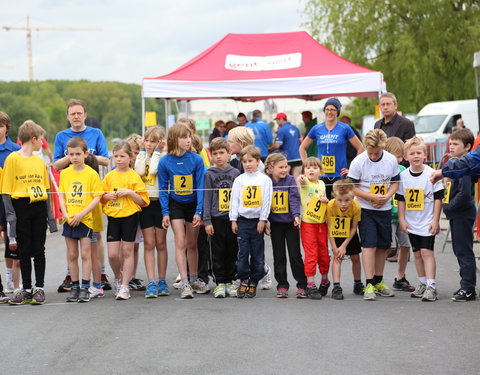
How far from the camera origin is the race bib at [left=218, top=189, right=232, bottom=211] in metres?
8.77

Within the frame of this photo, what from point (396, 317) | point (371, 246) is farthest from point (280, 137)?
point (396, 317)

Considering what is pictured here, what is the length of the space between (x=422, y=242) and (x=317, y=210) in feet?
3.53

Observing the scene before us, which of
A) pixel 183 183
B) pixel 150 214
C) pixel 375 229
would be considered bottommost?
pixel 375 229

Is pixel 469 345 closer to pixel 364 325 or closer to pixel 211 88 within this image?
pixel 364 325

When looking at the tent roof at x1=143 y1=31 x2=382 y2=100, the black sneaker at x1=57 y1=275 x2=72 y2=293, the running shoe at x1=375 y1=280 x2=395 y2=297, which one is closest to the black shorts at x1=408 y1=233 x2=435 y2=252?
the running shoe at x1=375 y1=280 x2=395 y2=297

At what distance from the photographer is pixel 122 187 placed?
8.66 m

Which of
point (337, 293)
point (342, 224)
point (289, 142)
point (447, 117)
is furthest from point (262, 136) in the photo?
point (447, 117)

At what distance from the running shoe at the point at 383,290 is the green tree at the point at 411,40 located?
86.3 ft

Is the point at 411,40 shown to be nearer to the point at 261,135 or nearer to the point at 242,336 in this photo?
the point at 261,135

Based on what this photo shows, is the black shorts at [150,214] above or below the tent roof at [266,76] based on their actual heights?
below

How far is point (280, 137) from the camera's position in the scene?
18047 millimetres

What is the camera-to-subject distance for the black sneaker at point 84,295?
8.53 metres

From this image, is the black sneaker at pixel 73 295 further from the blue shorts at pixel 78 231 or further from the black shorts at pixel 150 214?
the black shorts at pixel 150 214

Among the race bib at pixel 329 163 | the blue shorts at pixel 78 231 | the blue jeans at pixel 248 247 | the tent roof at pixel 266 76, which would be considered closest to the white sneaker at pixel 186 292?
the blue jeans at pixel 248 247
